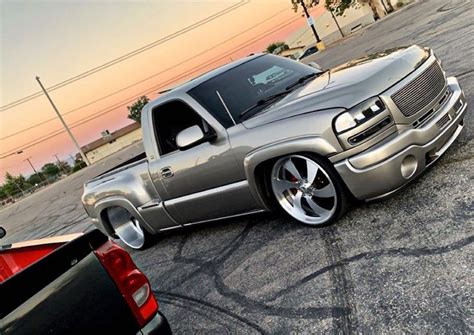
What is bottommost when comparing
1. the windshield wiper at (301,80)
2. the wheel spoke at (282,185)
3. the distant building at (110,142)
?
the wheel spoke at (282,185)

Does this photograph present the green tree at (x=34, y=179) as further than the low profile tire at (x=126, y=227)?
Yes

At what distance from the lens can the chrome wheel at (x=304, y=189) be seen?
3.60 meters

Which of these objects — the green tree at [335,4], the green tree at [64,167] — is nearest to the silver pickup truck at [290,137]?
the green tree at [335,4]

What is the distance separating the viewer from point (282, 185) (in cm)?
390

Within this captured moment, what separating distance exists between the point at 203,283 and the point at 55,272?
2.11m

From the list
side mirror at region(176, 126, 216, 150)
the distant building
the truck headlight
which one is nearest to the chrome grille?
the truck headlight

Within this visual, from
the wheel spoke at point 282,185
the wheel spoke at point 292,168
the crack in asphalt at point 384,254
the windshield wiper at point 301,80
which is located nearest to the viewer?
the crack in asphalt at point 384,254

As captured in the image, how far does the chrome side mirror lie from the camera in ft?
13.2

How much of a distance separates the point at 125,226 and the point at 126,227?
21 millimetres

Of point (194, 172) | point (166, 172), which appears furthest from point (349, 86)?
point (166, 172)

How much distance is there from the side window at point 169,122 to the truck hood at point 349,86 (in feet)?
3.33

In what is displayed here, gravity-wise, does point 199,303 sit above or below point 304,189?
below

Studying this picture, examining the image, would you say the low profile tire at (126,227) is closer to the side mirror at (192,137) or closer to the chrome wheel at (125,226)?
the chrome wheel at (125,226)

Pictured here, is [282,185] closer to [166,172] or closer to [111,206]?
[166,172]
